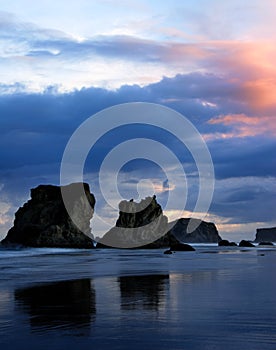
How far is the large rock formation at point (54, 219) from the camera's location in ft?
442

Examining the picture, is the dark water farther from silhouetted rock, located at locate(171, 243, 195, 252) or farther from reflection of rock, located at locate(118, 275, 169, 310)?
silhouetted rock, located at locate(171, 243, 195, 252)

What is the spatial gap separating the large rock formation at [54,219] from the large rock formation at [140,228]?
8758 millimetres

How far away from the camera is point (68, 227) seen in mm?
142125

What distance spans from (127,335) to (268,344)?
3255mm

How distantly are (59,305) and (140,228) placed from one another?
14213cm

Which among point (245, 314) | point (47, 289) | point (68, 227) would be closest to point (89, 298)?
point (47, 289)

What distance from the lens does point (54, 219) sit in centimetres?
14738

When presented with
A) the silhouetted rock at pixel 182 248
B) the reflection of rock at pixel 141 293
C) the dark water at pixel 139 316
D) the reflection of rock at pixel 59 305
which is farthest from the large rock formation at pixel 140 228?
the dark water at pixel 139 316

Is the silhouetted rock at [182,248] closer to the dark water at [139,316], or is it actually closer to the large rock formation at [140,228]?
the large rock formation at [140,228]

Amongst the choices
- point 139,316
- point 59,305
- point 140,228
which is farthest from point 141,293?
point 140,228

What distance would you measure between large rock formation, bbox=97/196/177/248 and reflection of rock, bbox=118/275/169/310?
12140 cm

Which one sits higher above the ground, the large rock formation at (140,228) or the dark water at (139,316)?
the large rock formation at (140,228)

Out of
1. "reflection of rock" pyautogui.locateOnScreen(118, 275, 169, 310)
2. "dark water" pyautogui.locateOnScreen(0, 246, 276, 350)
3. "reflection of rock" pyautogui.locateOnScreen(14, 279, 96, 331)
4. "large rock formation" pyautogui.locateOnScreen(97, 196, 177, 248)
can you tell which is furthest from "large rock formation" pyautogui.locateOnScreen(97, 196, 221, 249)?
"dark water" pyautogui.locateOnScreen(0, 246, 276, 350)

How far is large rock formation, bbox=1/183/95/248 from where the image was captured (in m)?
135
